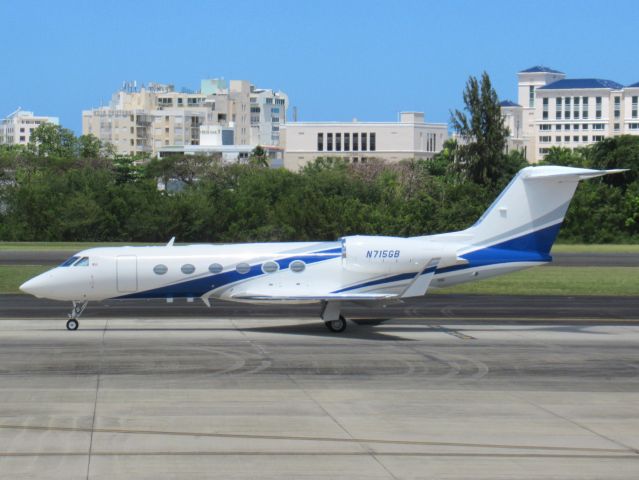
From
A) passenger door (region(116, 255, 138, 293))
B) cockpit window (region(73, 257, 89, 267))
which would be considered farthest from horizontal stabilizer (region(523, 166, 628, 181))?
cockpit window (region(73, 257, 89, 267))

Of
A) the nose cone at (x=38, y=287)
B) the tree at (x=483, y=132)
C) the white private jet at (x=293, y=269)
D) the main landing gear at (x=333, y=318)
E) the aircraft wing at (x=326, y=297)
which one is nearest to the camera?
the aircraft wing at (x=326, y=297)

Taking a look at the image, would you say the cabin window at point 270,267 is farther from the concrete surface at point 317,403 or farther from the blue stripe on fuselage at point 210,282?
the concrete surface at point 317,403

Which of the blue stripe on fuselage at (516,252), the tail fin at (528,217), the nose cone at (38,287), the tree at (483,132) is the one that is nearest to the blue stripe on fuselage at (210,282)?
the nose cone at (38,287)

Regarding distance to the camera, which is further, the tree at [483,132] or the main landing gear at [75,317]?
the tree at [483,132]

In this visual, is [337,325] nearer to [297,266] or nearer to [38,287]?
[297,266]

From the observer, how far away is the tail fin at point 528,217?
99.9ft

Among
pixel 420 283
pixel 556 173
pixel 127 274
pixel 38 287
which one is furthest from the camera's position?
pixel 556 173

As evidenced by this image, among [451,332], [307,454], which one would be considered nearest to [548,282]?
[451,332]

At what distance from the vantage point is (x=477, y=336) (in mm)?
29000

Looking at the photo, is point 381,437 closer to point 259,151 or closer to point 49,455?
point 49,455

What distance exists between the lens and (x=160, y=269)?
96.9ft

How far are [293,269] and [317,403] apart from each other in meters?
10.8

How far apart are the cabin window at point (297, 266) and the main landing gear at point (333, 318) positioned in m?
1.13

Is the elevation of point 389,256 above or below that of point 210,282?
above
